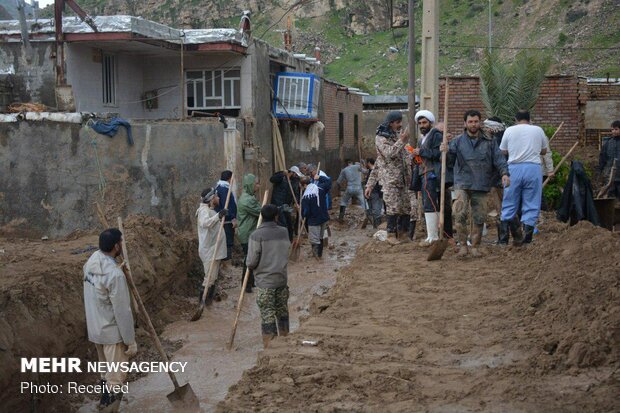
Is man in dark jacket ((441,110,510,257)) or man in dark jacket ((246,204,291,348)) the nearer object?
man in dark jacket ((246,204,291,348))

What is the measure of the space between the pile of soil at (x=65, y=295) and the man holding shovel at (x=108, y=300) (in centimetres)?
96

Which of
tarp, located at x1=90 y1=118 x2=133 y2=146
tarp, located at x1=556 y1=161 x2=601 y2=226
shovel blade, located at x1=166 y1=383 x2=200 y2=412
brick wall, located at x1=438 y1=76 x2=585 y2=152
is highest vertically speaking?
brick wall, located at x1=438 y1=76 x2=585 y2=152

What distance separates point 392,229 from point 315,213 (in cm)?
384

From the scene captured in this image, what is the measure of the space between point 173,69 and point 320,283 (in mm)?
8660

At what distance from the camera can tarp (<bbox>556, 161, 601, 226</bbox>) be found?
1177 cm

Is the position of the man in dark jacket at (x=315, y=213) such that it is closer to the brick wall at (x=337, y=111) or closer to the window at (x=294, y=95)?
the window at (x=294, y=95)

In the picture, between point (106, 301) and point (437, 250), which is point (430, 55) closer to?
point (437, 250)

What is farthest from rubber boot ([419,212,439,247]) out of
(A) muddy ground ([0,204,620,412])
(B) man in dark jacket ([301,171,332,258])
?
(B) man in dark jacket ([301,171,332,258])

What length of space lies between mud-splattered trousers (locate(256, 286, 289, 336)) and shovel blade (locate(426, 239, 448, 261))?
191 cm

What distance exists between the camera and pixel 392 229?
37.3 ft

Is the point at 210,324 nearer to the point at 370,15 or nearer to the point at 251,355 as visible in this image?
the point at 251,355

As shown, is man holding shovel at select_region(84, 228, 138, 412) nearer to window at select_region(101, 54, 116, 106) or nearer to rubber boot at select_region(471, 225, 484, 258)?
rubber boot at select_region(471, 225, 484, 258)

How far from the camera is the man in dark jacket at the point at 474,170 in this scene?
9.28 meters

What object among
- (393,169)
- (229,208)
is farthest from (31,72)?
(393,169)
